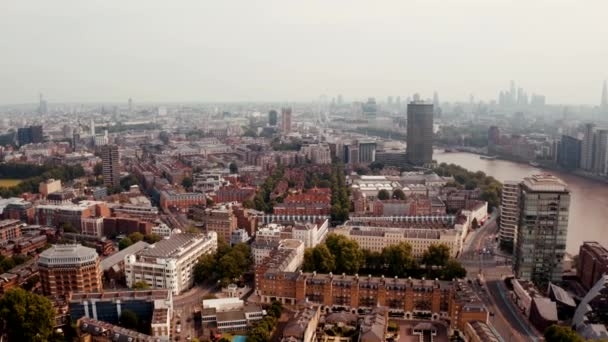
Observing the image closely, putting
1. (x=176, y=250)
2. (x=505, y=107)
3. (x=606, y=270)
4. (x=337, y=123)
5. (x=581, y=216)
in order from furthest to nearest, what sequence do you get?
(x=505, y=107) → (x=337, y=123) → (x=581, y=216) → (x=176, y=250) → (x=606, y=270)

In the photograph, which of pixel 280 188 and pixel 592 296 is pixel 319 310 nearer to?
pixel 592 296

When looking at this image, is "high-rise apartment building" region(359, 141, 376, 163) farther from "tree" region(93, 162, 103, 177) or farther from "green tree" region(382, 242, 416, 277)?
"green tree" region(382, 242, 416, 277)

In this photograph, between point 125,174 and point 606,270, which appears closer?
point 606,270

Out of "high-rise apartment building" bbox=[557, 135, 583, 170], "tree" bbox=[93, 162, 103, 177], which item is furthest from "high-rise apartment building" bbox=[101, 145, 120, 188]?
"high-rise apartment building" bbox=[557, 135, 583, 170]

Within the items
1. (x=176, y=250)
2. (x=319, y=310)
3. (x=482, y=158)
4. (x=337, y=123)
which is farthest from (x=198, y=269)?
(x=337, y=123)

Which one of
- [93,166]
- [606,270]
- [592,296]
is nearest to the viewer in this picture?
[592,296]

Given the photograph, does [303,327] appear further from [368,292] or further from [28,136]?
[28,136]

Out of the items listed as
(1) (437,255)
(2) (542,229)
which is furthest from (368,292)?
(2) (542,229)
